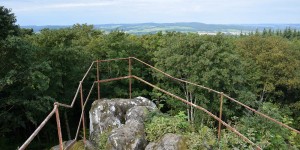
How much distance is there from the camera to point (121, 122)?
10.3 metres

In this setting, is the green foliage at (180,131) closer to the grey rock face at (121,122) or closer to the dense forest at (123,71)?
the grey rock face at (121,122)

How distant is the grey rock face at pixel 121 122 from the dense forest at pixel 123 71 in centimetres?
729

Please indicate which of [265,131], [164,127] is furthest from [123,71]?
[164,127]

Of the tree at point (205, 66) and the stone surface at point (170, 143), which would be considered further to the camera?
the tree at point (205, 66)

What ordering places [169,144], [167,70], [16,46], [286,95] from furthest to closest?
1. [286,95]
2. [167,70]
3. [16,46]
4. [169,144]

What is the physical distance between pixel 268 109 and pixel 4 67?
13.9 m

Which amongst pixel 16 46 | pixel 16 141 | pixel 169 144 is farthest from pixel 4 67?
pixel 169 144

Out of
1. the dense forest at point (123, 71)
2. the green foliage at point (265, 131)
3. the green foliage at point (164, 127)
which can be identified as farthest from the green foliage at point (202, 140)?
the dense forest at point (123, 71)

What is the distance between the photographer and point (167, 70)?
2498 cm

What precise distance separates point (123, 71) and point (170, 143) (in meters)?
17.7

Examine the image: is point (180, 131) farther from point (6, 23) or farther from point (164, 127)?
point (6, 23)

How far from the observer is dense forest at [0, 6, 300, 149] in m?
16.9

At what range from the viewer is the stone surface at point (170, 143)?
7350 millimetres

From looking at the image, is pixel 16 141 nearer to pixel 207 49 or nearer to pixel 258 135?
pixel 207 49
